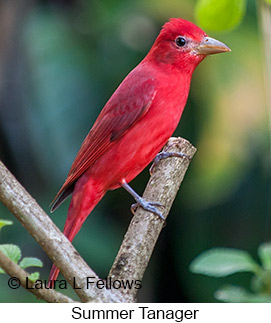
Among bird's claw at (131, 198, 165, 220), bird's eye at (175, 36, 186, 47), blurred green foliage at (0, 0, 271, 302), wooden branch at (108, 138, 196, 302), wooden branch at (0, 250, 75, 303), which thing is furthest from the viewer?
blurred green foliage at (0, 0, 271, 302)

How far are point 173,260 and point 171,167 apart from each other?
84 centimetres

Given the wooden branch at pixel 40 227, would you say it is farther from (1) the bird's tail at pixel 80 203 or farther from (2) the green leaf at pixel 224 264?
(1) the bird's tail at pixel 80 203

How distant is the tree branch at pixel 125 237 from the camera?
1.16 meters

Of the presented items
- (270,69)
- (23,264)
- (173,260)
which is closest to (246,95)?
(173,260)

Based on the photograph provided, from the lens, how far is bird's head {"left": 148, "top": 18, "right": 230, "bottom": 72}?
5.67 ft

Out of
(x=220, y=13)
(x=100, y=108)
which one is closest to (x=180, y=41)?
(x=220, y=13)

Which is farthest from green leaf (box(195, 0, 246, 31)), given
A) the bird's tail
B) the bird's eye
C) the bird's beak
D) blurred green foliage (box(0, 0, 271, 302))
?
blurred green foliage (box(0, 0, 271, 302))

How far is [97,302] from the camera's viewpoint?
49.1 inches

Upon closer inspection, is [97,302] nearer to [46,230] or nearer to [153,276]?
[46,230]

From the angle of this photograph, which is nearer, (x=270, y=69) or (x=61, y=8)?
(x=270, y=69)

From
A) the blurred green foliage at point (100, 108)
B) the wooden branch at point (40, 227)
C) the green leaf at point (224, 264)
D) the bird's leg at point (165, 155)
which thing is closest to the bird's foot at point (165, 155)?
the bird's leg at point (165, 155)

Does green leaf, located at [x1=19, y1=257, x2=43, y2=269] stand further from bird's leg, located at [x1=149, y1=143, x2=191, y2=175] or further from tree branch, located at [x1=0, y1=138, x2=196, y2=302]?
bird's leg, located at [x1=149, y1=143, x2=191, y2=175]

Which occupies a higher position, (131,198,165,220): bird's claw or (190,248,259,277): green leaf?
(131,198,165,220): bird's claw
